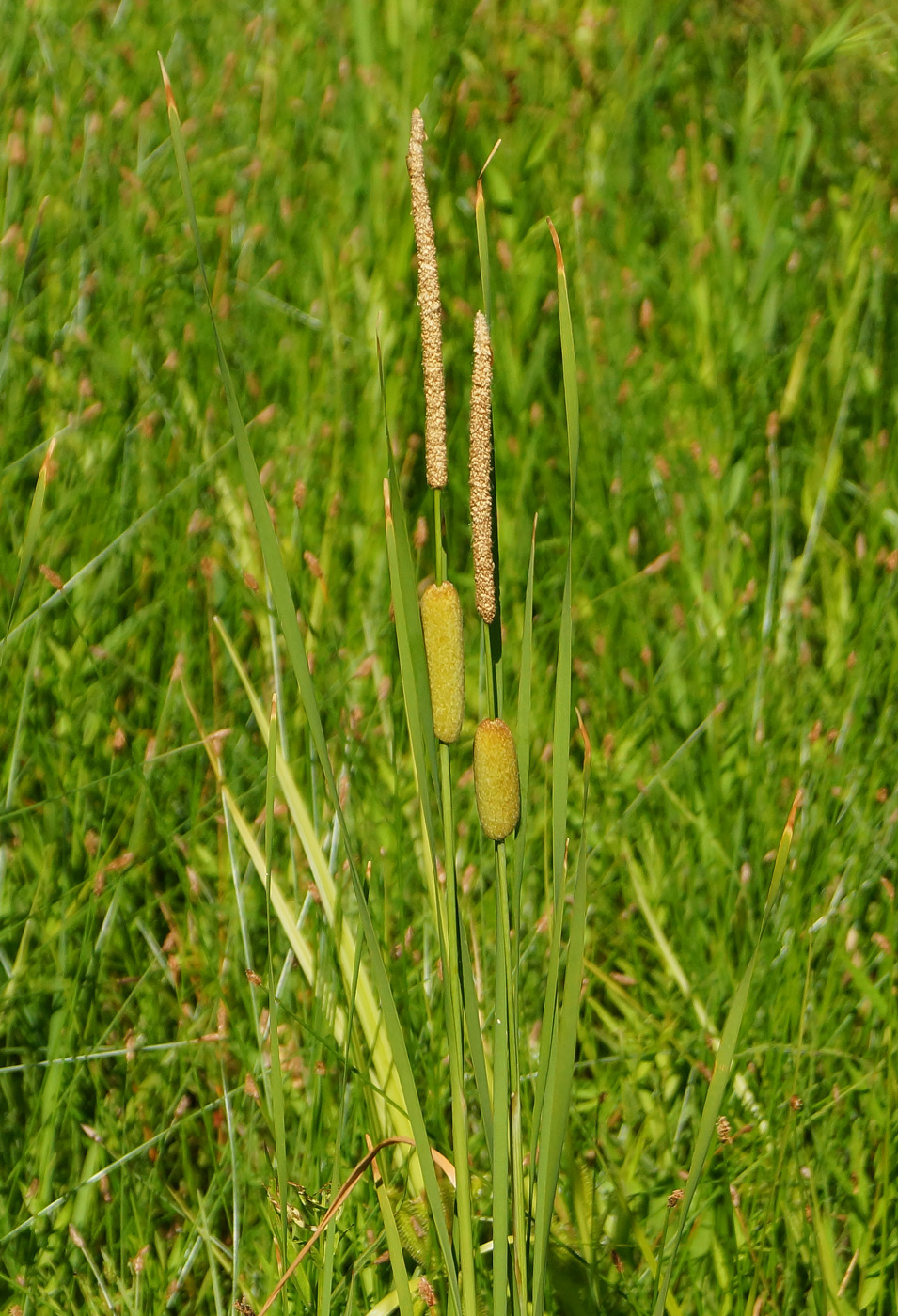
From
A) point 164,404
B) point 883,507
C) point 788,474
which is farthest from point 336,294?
point 883,507

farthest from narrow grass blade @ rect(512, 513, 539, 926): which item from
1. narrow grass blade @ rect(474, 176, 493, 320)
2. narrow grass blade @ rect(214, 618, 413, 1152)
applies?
narrow grass blade @ rect(214, 618, 413, 1152)

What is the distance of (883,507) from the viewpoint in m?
1.88

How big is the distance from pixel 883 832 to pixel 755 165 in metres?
1.78

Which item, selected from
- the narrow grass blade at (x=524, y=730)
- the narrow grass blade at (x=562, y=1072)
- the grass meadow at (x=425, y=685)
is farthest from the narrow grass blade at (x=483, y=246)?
the narrow grass blade at (x=562, y=1072)

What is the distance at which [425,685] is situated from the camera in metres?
0.73

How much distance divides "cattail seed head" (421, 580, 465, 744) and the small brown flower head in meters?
0.02

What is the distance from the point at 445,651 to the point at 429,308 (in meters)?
0.18

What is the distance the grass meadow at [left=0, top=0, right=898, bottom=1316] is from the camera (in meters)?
1.03

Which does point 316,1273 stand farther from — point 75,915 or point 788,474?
point 788,474

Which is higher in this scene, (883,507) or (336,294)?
(336,294)

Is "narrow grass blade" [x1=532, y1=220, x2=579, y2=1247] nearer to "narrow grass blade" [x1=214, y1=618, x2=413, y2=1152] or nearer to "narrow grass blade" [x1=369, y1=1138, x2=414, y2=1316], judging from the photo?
"narrow grass blade" [x1=369, y1=1138, x2=414, y2=1316]

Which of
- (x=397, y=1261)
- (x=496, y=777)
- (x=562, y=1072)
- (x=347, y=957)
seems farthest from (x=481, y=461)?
(x=347, y=957)

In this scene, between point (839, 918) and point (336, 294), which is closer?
point (839, 918)

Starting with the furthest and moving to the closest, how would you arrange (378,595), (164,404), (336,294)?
(336,294)
(164,404)
(378,595)
